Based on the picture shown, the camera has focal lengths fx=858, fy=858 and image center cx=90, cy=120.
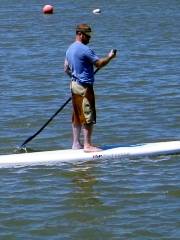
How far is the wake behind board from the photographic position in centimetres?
Result: 1230

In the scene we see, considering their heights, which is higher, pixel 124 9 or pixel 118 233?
pixel 118 233

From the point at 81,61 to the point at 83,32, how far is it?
410 millimetres

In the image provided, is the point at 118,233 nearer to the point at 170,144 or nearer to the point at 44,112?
the point at 170,144

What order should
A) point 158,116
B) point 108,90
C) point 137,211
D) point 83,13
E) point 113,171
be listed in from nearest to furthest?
point 137,211
point 113,171
point 158,116
point 108,90
point 83,13

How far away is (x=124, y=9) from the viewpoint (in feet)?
141

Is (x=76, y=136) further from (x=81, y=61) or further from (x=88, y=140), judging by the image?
(x=81, y=61)

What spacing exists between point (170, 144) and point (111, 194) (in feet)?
7.36

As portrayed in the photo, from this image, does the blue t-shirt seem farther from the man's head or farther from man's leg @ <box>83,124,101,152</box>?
man's leg @ <box>83,124,101,152</box>

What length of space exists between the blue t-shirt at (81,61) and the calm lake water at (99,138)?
127 centimetres

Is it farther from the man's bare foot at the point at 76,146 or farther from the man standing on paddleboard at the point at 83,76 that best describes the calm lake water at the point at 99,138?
the man standing on paddleboard at the point at 83,76

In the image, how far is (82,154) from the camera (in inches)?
491

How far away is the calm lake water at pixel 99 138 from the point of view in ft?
32.0

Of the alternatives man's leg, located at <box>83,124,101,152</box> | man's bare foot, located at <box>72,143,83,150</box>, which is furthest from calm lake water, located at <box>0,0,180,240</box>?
man's bare foot, located at <box>72,143,83,150</box>

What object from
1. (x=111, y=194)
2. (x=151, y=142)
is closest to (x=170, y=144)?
(x=151, y=142)
